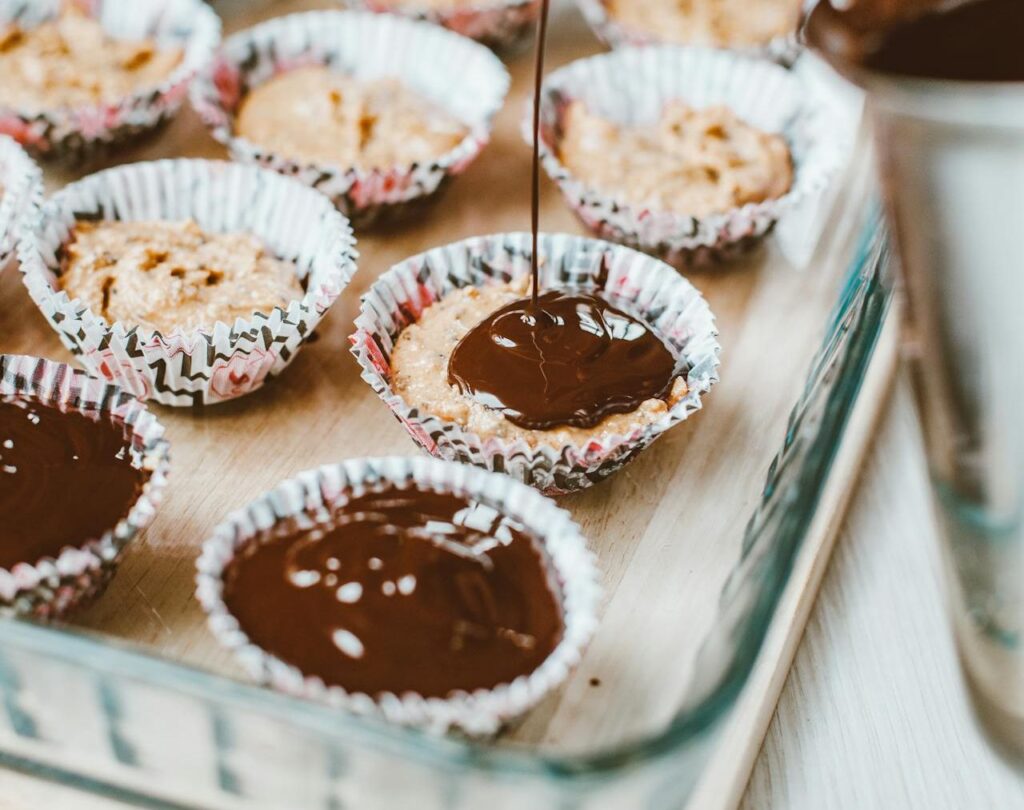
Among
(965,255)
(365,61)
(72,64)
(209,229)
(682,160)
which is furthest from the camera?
(365,61)

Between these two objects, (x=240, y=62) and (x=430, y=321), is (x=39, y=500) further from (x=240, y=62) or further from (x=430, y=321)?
(x=240, y=62)

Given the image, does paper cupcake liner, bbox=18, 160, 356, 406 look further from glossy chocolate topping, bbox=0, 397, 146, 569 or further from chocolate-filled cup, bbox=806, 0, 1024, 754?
chocolate-filled cup, bbox=806, 0, 1024, 754

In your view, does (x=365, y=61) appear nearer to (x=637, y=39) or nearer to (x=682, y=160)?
(x=637, y=39)

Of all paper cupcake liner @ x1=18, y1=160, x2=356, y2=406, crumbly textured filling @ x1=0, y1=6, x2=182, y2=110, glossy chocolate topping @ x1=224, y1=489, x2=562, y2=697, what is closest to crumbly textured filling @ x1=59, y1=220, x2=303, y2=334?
paper cupcake liner @ x1=18, y1=160, x2=356, y2=406

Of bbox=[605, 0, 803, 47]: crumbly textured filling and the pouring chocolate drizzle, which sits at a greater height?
bbox=[605, 0, 803, 47]: crumbly textured filling

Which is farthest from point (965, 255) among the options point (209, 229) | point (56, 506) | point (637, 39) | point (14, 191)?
point (637, 39)

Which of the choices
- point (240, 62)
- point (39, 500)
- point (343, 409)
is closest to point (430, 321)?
point (343, 409)
